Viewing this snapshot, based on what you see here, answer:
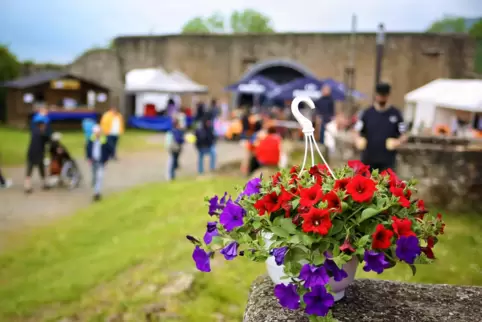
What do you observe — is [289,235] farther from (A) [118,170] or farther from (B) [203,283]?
(A) [118,170]

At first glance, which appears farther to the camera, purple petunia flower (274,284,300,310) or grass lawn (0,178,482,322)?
grass lawn (0,178,482,322)

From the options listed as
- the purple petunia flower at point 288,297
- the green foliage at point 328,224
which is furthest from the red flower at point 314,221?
the purple petunia flower at point 288,297

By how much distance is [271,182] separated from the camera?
2.15m

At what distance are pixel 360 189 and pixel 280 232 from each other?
1.09 ft

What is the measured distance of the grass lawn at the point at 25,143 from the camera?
49.7 ft

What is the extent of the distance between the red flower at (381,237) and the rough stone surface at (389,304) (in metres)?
0.32

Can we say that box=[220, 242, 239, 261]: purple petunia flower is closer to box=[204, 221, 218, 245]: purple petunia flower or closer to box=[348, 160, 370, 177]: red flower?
box=[204, 221, 218, 245]: purple petunia flower

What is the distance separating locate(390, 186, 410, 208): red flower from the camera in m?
1.92

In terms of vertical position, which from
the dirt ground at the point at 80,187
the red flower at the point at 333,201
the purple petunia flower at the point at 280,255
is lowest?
the dirt ground at the point at 80,187

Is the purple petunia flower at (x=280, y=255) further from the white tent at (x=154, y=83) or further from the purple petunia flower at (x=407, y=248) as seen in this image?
the white tent at (x=154, y=83)

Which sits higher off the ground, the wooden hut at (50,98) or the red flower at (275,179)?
the red flower at (275,179)

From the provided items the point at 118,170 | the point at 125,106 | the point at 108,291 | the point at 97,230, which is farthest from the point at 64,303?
the point at 125,106

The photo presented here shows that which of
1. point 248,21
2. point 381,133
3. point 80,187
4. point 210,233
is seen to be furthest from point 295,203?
point 248,21

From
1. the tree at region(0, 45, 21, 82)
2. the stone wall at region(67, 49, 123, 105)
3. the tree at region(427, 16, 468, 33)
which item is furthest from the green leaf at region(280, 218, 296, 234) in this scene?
the tree at region(427, 16, 468, 33)
